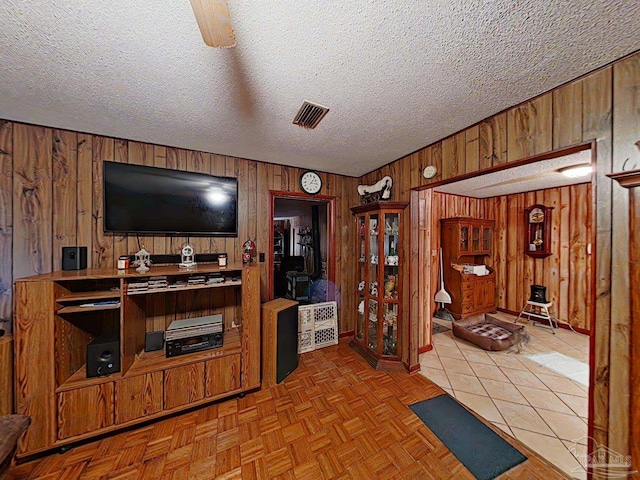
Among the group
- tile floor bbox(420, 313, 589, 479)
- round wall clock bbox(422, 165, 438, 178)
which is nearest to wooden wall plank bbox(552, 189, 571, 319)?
tile floor bbox(420, 313, 589, 479)

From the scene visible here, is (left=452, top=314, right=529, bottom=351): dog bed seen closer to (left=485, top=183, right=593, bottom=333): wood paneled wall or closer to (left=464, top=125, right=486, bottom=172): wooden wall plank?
(left=485, top=183, right=593, bottom=333): wood paneled wall

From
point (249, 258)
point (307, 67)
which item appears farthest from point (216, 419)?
point (307, 67)

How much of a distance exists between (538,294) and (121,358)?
19.2 feet

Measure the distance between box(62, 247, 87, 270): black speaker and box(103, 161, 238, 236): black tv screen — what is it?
28cm

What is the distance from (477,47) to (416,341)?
8.53ft

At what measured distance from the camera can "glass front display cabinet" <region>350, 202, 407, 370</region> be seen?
2549 millimetres

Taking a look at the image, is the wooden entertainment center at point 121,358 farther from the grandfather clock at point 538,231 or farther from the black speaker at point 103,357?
the grandfather clock at point 538,231

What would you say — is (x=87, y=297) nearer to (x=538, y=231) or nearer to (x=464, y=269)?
(x=464, y=269)

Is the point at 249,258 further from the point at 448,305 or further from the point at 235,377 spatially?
the point at 448,305

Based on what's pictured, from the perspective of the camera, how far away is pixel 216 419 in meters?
1.83

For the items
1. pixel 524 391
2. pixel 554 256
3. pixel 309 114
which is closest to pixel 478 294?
pixel 554 256

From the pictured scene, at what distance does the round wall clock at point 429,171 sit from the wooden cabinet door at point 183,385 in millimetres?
2806

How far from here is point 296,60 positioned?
117cm

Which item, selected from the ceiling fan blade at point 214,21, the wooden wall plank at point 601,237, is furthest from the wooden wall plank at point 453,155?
the ceiling fan blade at point 214,21
